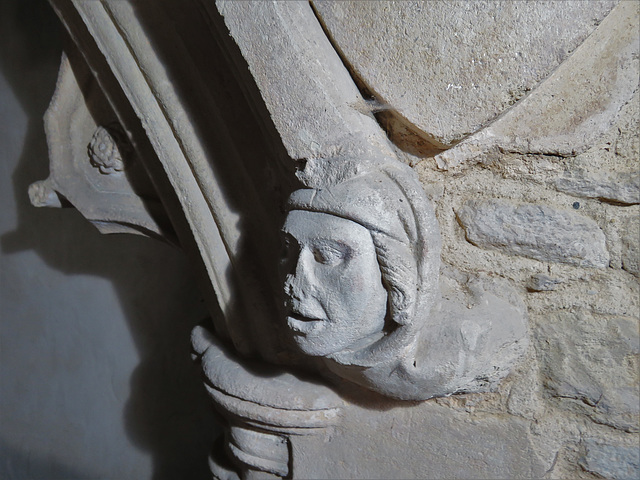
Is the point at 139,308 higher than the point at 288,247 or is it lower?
lower

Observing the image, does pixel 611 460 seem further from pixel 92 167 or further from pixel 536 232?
pixel 92 167

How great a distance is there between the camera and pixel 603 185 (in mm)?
911

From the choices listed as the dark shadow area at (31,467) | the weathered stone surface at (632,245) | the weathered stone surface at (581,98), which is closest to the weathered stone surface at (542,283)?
the weathered stone surface at (632,245)

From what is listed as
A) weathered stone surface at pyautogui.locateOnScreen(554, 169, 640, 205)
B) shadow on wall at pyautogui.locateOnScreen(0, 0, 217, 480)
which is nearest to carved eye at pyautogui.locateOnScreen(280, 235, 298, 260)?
weathered stone surface at pyautogui.locateOnScreen(554, 169, 640, 205)

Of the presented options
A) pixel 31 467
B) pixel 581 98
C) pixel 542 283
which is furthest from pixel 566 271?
pixel 31 467

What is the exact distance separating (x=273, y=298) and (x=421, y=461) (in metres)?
0.43

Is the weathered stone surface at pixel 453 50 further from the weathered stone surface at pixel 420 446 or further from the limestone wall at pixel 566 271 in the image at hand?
the weathered stone surface at pixel 420 446

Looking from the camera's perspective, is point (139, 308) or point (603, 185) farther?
point (139, 308)

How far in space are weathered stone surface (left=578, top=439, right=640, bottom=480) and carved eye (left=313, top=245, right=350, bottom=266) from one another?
0.62 m

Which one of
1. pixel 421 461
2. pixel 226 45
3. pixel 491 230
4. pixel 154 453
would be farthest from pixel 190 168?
pixel 154 453

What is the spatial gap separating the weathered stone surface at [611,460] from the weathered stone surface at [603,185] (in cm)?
45

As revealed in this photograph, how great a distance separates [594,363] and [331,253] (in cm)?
55

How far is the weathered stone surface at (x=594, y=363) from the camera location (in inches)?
37.5

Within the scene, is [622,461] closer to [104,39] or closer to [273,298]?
[273,298]
